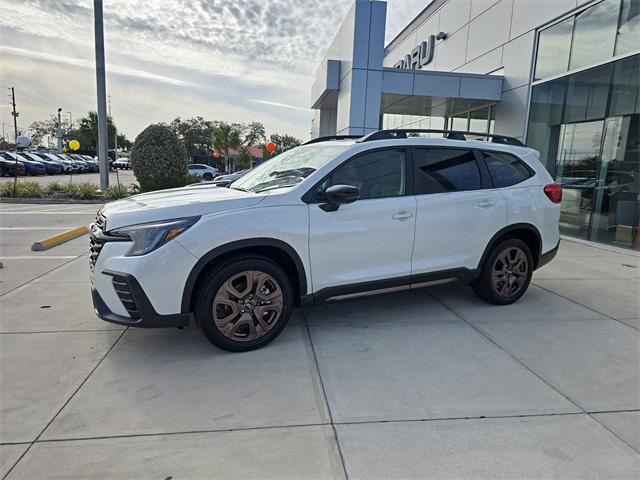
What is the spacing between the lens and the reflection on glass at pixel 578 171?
31.3 feet

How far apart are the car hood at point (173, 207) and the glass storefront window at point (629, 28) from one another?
895 centimetres

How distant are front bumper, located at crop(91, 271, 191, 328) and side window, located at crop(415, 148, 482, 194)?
2.58 metres

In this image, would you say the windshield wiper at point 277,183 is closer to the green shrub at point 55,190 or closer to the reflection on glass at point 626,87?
the reflection on glass at point 626,87

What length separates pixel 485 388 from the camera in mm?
3146

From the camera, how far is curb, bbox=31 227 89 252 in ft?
23.8

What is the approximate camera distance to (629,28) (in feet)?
28.0

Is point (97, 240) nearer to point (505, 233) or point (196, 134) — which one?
point (505, 233)

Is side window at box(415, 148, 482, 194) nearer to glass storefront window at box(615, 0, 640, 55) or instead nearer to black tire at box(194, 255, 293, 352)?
black tire at box(194, 255, 293, 352)

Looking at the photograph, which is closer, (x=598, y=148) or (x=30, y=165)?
(x=598, y=148)

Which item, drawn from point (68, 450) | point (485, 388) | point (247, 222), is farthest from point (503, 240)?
point (68, 450)

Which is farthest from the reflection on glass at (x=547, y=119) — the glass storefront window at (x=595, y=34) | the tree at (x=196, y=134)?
the tree at (x=196, y=134)

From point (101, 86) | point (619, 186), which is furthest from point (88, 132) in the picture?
point (619, 186)

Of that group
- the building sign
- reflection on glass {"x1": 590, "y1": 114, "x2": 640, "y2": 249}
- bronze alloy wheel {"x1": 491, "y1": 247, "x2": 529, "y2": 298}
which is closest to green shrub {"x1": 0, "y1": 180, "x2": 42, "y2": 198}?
bronze alloy wheel {"x1": 491, "y1": 247, "x2": 529, "y2": 298}

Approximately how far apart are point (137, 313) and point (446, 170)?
3263mm
